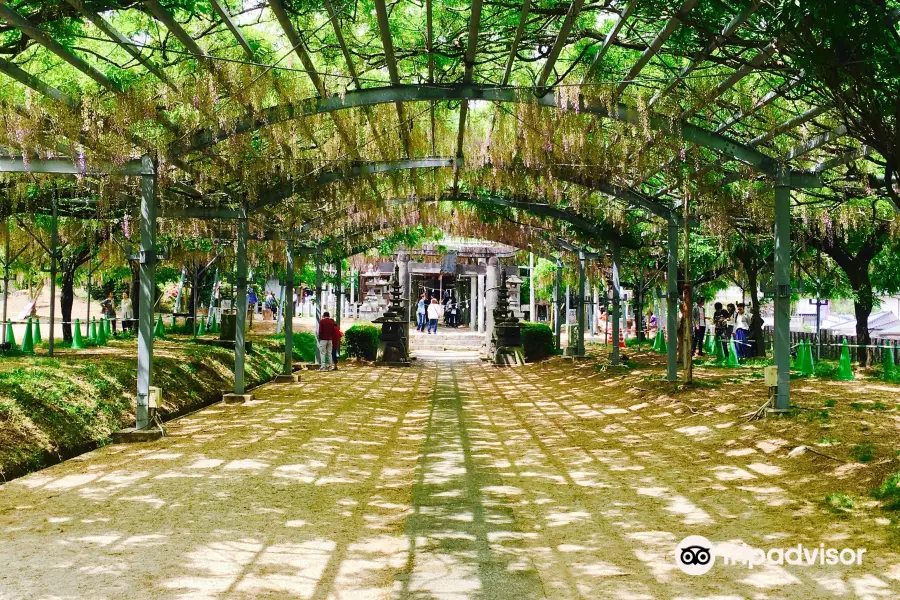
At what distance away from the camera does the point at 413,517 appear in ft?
14.9

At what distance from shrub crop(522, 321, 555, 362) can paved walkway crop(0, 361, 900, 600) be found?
40.7 ft

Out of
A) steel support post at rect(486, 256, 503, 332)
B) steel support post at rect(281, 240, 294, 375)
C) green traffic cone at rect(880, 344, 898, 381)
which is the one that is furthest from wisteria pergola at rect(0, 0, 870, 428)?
steel support post at rect(486, 256, 503, 332)

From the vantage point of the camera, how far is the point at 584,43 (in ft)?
24.4

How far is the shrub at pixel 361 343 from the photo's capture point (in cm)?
2044

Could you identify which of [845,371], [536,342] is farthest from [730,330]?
[845,371]

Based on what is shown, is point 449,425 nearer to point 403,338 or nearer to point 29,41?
point 29,41

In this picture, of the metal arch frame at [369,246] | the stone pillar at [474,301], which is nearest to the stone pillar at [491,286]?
the metal arch frame at [369,246]

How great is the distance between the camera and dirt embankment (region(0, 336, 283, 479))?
242 inches

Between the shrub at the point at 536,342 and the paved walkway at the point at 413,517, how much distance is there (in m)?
12.4

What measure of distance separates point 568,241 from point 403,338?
469cm

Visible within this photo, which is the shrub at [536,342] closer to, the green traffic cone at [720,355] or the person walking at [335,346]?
the green traffic cone at [720,355]

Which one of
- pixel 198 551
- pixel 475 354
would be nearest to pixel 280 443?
pixel 198 551

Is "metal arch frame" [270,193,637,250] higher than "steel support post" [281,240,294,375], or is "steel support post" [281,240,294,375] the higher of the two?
"metal arch frame" [270,193,637,250]

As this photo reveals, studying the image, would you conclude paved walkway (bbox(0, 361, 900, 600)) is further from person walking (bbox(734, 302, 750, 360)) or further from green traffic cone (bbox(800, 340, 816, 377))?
person walking (bbox(734, 302, 750, 360))
